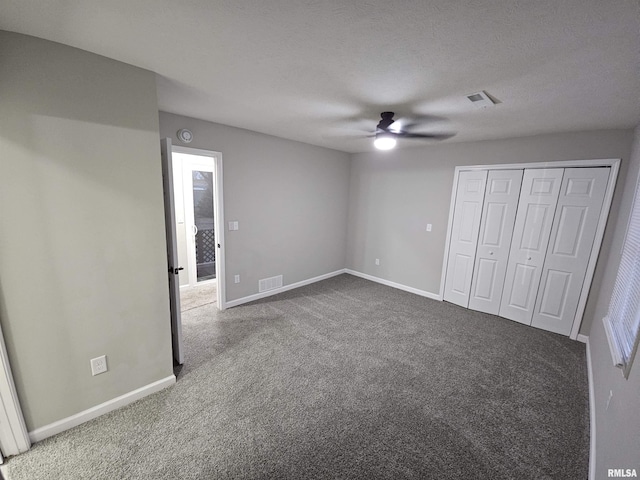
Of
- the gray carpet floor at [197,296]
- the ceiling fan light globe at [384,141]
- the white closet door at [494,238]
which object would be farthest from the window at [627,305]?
the gray carpet floor at [197,296]

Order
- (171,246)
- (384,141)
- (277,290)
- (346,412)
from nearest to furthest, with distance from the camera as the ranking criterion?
(346,412)
(171,246)
(384,141)
(277,290)

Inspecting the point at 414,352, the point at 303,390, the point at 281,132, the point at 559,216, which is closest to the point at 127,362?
the point at 303,390

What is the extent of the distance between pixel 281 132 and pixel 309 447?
3.45 meters

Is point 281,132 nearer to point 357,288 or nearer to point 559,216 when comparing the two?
point 357,288

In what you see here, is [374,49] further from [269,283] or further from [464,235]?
[269,283]

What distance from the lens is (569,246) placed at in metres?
3.09

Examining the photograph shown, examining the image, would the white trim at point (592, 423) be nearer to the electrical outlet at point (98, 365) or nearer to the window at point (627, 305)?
the window at point (627, 305)

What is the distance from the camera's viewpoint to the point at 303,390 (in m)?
2.19

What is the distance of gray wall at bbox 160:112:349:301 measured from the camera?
3383mm

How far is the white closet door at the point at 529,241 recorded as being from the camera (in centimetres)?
319

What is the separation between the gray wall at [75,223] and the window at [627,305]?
3.13 m

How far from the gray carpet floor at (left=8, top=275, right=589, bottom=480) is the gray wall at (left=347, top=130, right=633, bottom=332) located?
1453 mm

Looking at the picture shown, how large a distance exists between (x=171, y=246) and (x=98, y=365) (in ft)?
3.24

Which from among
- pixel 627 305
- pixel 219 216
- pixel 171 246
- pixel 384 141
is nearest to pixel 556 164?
pixel 627 305
